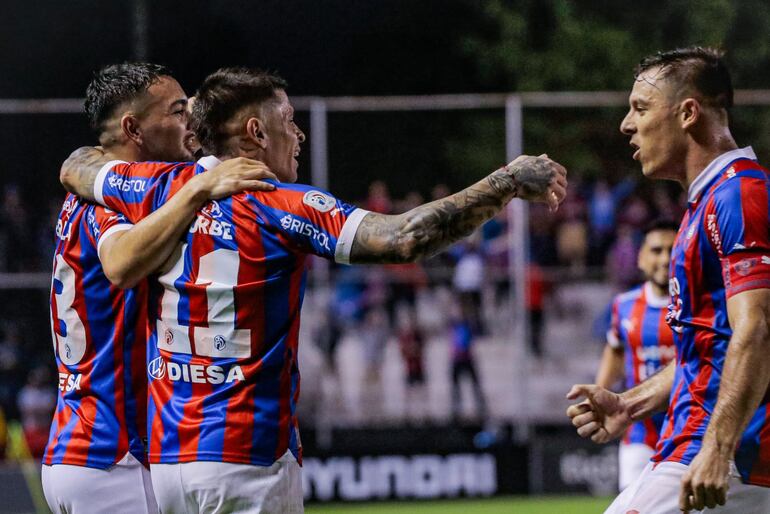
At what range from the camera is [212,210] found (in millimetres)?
3625

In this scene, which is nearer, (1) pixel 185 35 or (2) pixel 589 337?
(2) pixel 589 337

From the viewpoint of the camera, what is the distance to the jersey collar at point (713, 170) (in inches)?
149

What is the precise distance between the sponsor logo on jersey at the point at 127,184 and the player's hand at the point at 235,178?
0.97ft

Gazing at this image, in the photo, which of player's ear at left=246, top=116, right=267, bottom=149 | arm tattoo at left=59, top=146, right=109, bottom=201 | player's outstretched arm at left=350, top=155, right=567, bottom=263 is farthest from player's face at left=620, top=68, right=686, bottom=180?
arm tattoo at left=59, top=146, right=109, bottom=201

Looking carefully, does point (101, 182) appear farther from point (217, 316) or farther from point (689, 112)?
point (689, 112)

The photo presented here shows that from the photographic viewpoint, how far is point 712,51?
3.99 meters

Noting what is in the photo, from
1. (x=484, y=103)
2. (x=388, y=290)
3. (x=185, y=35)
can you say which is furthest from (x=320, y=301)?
(x=185, y=35)

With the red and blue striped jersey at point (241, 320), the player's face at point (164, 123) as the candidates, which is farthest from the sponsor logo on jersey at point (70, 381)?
the player's face at point (164, 123)

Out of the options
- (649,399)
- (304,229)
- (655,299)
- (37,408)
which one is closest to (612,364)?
(655,299)

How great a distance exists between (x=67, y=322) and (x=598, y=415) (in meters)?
1.80

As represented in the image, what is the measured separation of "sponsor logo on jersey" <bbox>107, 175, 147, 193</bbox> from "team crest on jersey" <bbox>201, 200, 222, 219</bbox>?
1.11ft

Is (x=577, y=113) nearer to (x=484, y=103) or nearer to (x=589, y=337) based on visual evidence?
(x=484, y=103)

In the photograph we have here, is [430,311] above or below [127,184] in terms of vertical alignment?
below

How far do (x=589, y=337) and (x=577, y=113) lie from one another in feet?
7.96
